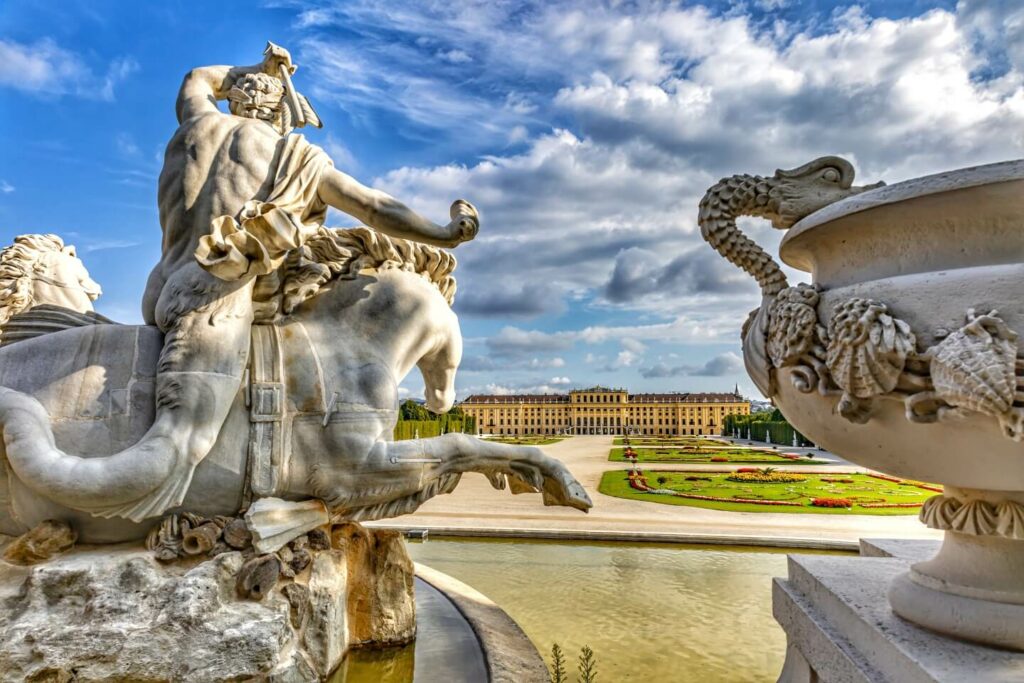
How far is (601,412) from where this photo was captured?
347ft

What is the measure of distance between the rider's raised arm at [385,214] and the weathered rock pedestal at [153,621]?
1.81 m

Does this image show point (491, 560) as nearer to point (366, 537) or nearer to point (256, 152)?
point (366, 537)

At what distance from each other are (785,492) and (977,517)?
1152 cm

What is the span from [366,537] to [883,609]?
2646mm

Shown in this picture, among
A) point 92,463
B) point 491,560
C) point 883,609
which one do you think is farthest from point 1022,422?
point 491,560

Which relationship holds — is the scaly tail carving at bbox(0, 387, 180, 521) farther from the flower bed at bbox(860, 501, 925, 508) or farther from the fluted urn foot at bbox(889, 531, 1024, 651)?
the flower bed at bbox(860, 501, 925, 508)

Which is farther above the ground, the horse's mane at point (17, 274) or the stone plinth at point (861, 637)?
the horse's mane at point (17, 274)

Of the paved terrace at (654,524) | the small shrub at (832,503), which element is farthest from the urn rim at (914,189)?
the small shrub at (832,503)

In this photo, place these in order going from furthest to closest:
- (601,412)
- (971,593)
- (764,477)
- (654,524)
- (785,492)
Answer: (601,412) < (764,477) < (785,492) < (654,524) < (971,593)

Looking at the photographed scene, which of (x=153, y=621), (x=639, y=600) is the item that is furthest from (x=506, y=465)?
(x=639, y=600)

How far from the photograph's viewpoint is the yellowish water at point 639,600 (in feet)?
12.0

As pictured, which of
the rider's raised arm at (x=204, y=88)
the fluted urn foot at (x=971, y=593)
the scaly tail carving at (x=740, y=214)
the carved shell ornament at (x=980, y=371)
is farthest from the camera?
the rider's raised arm at (x=204, y=88)

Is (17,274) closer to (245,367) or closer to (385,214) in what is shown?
(245,367)

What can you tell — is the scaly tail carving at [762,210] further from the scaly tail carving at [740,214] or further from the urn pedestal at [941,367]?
the urn pedestal at [941,367]
